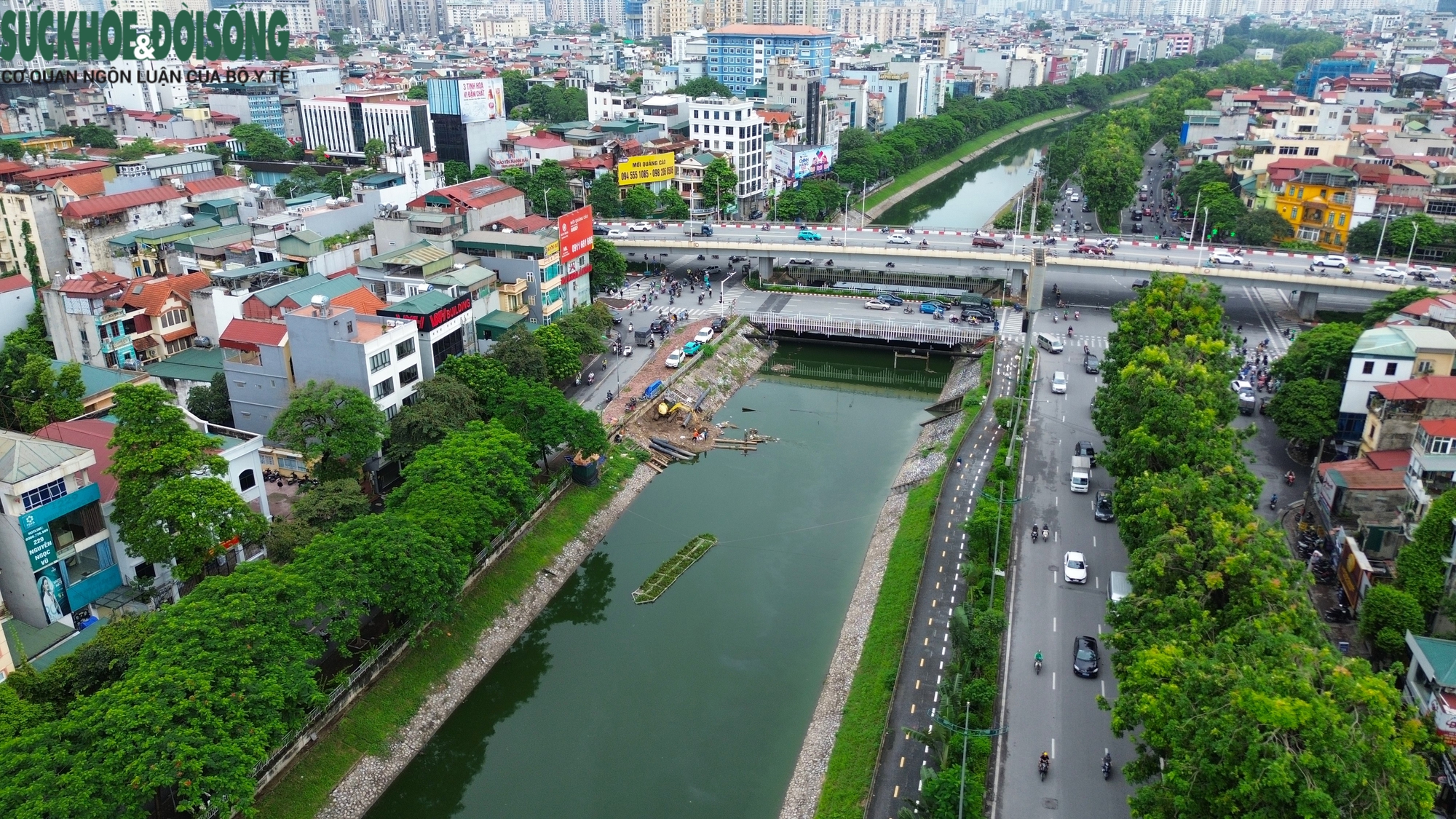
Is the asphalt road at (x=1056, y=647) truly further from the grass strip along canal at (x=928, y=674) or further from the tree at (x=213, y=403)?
the tree at (x=213, y=403)

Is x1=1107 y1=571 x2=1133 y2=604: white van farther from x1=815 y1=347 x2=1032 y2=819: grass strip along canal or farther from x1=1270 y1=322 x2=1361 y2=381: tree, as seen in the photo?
x1=1270 y1=322 x2=1361 y2=381: tree

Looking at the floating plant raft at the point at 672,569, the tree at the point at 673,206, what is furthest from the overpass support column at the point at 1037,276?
the tree at the point at 673,206

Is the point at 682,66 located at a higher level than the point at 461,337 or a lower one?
higher

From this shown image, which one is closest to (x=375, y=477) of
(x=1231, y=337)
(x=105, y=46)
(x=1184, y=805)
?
(x=1184, y=805)

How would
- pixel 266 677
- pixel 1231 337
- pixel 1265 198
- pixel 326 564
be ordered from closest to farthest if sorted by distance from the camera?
1. pixel 266 677
2. pixel 326 564
3. pixel 1231 337
4. pixel 1265 198

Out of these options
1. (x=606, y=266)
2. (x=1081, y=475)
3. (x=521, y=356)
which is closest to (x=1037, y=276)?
(x=1081, y=475)

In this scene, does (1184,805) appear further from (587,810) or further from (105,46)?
(105,46)
